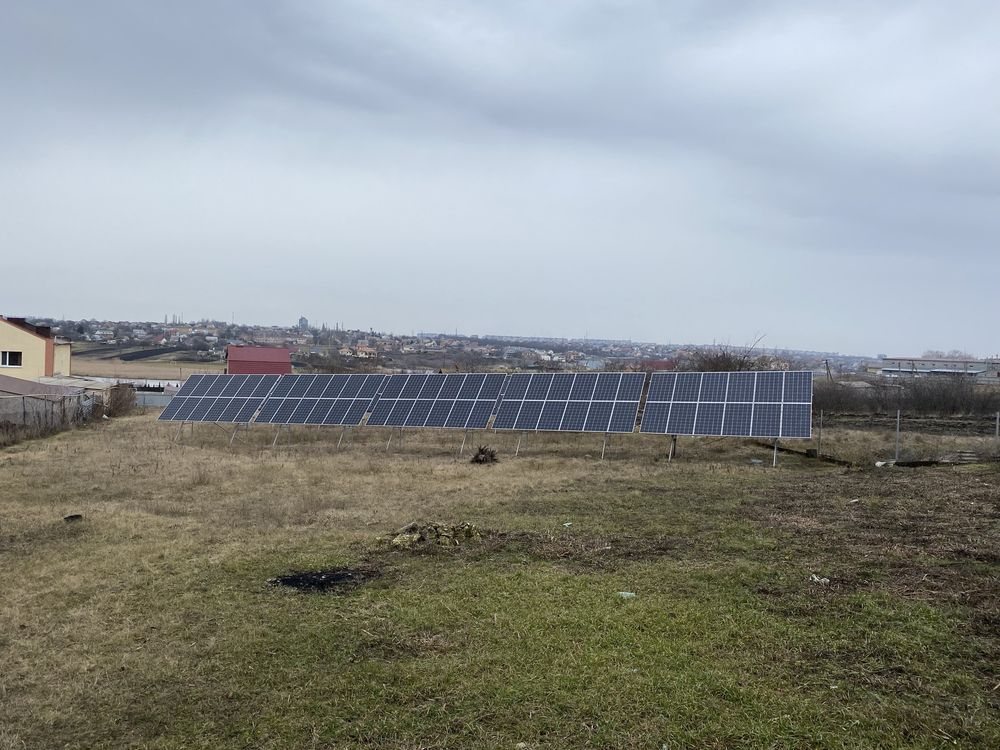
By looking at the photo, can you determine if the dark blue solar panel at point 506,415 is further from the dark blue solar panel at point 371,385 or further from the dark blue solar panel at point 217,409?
the dark blue solar panel at point 217,409

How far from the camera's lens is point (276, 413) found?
26828 mm

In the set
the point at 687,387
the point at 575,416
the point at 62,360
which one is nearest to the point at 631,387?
the point at 687,387

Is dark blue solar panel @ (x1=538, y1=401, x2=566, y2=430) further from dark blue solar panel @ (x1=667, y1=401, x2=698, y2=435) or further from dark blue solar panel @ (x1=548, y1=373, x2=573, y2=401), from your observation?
dark blue solar panel @ (x1=667, y1=401, x2=698, y2=435)

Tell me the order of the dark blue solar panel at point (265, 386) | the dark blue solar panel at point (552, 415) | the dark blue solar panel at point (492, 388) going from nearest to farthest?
the dark blue solar panel at point (552, 415) → the dark blue solar panel at point (492, 388) → the dark blue solar panel at point (265, 386)

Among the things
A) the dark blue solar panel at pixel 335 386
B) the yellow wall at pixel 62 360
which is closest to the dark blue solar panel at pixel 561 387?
the dark blue solar panel at pixel 335 386

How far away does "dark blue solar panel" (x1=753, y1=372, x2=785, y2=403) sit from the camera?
2170 cm

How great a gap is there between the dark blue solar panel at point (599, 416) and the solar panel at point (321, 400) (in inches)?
313

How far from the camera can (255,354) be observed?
172ft

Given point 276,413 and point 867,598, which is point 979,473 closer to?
point 867,598

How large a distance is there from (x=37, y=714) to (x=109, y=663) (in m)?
1.04

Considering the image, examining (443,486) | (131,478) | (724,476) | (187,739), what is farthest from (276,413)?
(187,739)

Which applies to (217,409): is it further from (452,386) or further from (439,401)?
(452,386)

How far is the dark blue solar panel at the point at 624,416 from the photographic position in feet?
71.1

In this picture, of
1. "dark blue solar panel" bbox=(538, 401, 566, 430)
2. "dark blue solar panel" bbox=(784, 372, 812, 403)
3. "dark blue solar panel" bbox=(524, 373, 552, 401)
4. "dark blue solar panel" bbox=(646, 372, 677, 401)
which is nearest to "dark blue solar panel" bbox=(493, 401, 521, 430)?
"dark blue solar panel" bbox=(524, 373, 552, 401)
